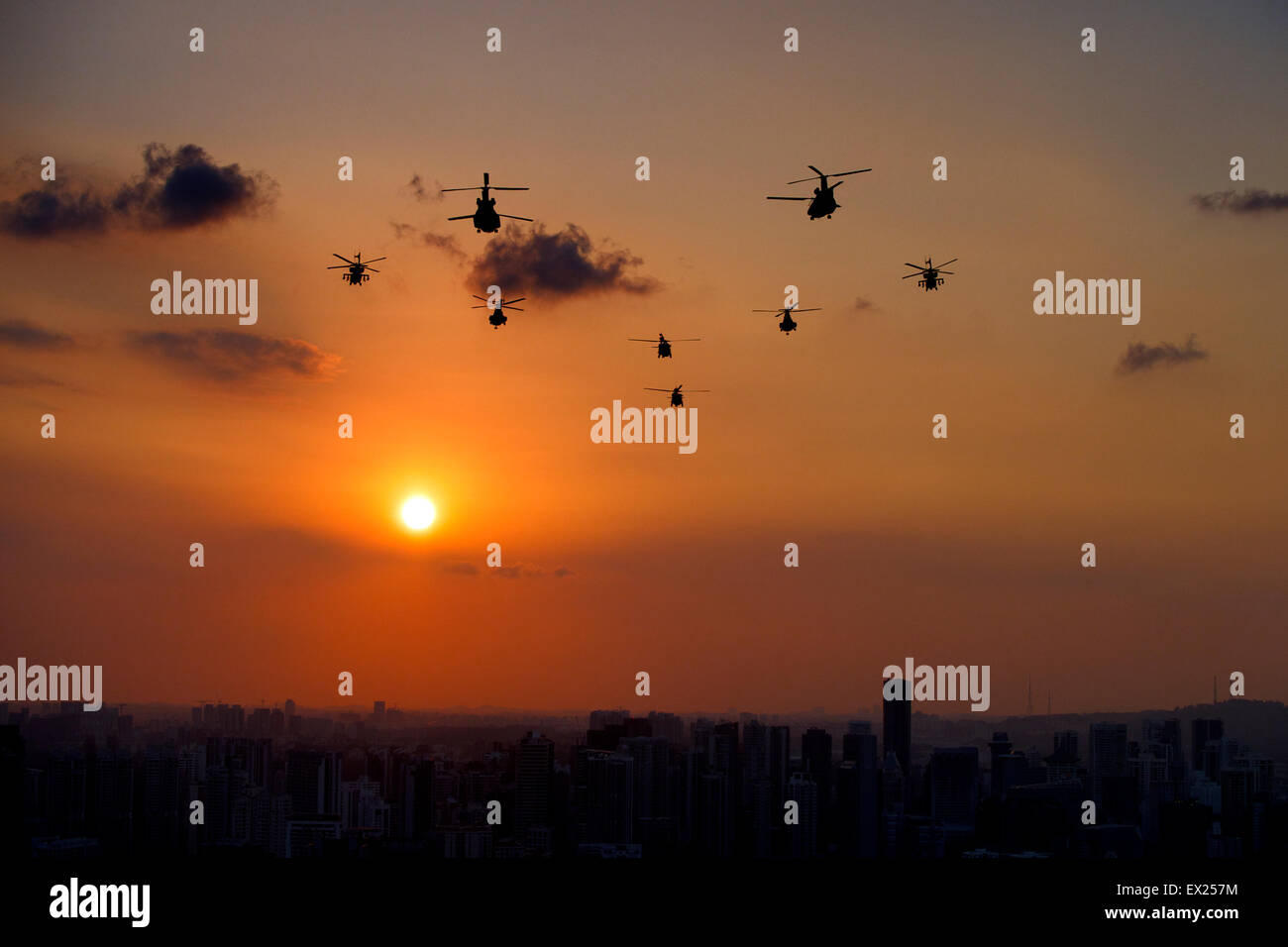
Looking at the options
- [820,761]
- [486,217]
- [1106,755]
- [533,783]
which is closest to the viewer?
[486,217]

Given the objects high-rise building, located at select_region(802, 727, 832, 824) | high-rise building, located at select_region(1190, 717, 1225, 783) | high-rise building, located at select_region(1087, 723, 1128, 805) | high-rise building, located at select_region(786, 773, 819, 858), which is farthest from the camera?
high-rise building, located at select_region(1190, 717, 1225, 783)

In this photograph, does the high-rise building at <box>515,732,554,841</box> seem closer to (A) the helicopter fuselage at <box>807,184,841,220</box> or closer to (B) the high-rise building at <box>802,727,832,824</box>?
(B) the high-rise building at <box>802,727,832,824</box>

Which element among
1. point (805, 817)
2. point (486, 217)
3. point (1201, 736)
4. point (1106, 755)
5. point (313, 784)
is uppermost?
point (486, 217)

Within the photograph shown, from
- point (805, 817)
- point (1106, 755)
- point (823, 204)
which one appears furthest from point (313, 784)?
point (823, 204)

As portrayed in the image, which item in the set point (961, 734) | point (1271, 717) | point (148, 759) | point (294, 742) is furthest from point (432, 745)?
point (1271, 717)

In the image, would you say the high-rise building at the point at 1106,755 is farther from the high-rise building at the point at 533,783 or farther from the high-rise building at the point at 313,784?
the high-rise building at the point at 313,784

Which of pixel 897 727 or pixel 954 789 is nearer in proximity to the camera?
pixel 954 789

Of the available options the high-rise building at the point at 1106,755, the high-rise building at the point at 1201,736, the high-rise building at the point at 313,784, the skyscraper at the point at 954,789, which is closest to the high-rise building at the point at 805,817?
the skyscraper at the point at 954,789

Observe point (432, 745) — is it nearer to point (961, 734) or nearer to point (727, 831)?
point (727, 831)

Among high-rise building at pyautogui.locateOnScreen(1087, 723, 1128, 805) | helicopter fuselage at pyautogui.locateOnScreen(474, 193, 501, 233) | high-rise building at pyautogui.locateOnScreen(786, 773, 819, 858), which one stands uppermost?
helicopter fuselage at pyautogui.locateOnScreen(474, 193, 501, 233)

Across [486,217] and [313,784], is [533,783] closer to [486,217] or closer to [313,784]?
[313,784]

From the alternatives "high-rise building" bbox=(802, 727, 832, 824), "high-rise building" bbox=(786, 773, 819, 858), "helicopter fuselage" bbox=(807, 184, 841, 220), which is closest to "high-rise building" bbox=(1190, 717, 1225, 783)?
"high-rise building" bbox=(802, 727, 832, 824)

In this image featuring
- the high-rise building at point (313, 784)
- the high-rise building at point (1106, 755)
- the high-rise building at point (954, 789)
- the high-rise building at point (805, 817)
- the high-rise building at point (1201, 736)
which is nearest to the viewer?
the high-rise building at point (805, 817)

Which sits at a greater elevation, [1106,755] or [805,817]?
[1106,755]
